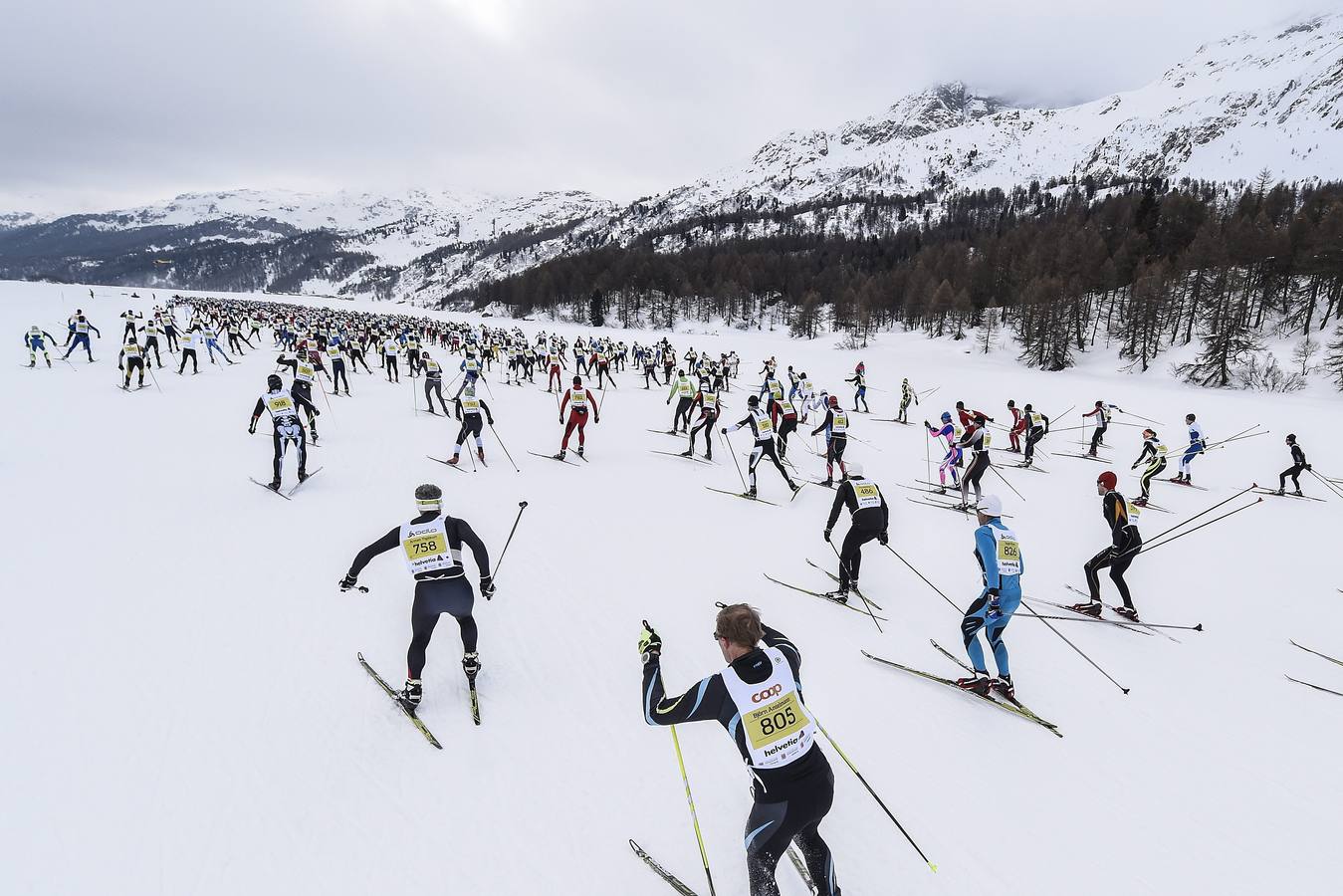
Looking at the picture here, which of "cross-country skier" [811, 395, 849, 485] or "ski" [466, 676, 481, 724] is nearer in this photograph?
"ski" [466, 676, 481, 724]

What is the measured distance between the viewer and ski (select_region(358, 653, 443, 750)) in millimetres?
4467

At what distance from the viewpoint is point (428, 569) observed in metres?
4.57

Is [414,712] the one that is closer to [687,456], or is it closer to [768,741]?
[768,741]

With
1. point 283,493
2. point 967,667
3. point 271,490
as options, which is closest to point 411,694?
point 967,667

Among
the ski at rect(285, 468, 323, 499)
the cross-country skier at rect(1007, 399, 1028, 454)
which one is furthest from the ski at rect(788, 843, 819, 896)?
the cross-country skier at rect(1007, 399, 1028, 454)

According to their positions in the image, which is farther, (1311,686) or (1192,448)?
(1192,448)

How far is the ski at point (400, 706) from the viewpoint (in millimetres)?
4467

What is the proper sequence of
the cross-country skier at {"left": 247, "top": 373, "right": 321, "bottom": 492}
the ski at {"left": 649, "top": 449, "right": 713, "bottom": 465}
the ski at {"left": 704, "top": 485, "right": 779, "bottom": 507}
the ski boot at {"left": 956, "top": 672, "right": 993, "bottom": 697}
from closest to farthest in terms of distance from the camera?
the ski boot at {"left": 956, "top": 672, "right": 993, "bottom": 697} → the cross-country skier at {"left": 247, "top": 373, "right": 321, "bottom": 492} → the ski at {"left": 704, "top": 485, "right": 779, "bottom": 507} → the ski at {"left": 649, "top": 449, "right": 713, "bottom": 465}

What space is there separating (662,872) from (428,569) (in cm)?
282

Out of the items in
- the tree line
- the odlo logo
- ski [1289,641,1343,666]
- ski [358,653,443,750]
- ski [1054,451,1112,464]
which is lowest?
ski [1289,641,1343,666]

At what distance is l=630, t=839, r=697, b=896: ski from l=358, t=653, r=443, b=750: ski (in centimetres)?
185

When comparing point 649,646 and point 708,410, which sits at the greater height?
point 708,410

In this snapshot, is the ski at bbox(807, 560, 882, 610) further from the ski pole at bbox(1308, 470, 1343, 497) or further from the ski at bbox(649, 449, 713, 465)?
the ski pole at bbox(1308, 470, 1343, 497)

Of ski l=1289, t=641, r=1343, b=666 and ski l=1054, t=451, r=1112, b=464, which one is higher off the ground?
ski l=1054, t=451, r=1112, b=464
